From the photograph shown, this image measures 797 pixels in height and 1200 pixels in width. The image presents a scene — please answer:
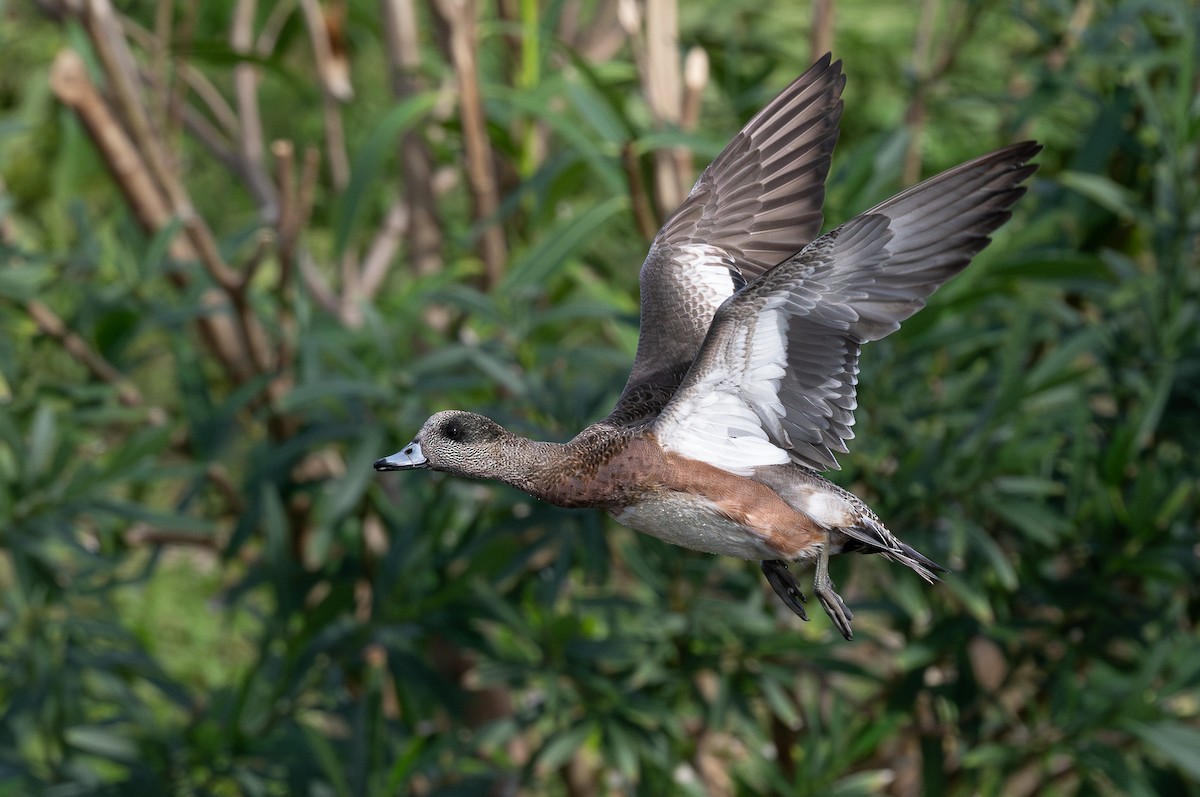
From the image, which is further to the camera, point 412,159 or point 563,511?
point 412,159

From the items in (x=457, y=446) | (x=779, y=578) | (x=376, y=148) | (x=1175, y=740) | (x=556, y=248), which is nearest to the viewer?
(x=457, y=446)

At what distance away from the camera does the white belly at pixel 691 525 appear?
1.73m

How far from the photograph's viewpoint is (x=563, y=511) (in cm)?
304

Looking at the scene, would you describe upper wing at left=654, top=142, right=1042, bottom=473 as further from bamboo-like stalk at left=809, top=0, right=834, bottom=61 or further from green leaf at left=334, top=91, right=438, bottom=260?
green leaf at left=334, top=91, right=438, bottom=260

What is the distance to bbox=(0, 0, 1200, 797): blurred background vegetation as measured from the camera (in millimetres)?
3059

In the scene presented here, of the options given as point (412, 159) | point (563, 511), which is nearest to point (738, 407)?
point (563, 511)

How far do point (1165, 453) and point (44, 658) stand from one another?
2.72 m

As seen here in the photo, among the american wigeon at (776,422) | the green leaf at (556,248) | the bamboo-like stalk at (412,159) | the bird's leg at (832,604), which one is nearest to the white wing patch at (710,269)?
the american wigeon at (776,422)

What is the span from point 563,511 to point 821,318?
1.37m

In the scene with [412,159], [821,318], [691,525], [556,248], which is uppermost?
[821,318]

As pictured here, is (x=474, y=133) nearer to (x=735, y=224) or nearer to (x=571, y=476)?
(x=735, y=224)

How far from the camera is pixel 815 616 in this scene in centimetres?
305

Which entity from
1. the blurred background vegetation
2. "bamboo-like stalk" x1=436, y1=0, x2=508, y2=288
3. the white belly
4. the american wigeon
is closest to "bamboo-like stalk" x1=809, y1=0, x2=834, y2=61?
the blurred background vegetation

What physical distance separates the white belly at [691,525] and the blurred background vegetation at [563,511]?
125cm
